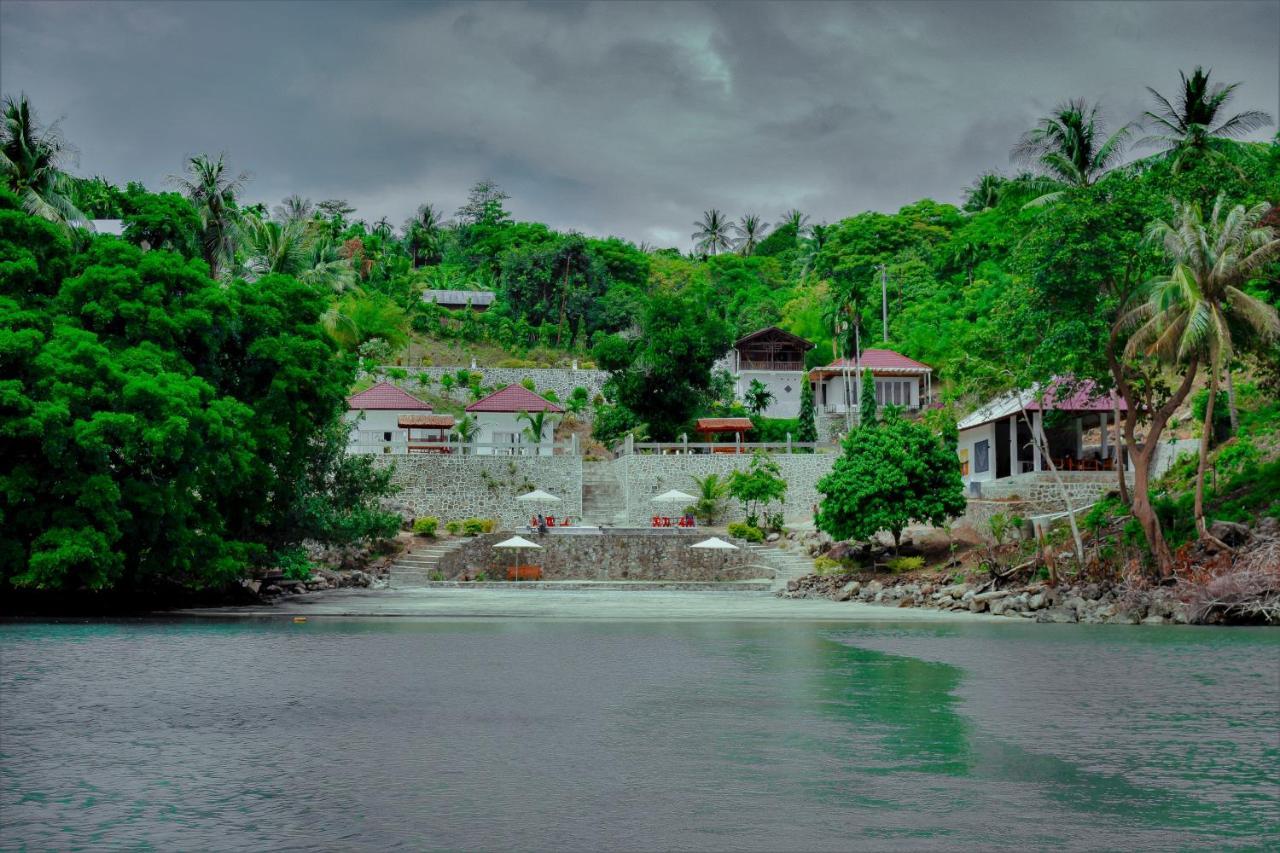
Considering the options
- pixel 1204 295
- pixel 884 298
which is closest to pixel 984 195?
pixel 884 298

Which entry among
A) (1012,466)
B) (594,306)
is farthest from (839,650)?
(594,306)

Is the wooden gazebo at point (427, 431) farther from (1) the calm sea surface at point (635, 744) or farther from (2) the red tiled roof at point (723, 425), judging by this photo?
(1) the calm sea surface at point (635, 744)

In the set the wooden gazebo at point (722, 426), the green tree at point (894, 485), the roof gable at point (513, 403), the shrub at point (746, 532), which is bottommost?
the shrub at point (746, 532)

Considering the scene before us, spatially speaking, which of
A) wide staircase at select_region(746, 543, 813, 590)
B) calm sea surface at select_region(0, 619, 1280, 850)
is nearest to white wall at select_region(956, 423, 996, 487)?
wide staircase at select_region(746, 543, 813, 590)

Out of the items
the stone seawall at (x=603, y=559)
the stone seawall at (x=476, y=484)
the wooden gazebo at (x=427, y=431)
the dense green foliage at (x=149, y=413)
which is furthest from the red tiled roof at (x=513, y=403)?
the dense green foliage at (x=149, y=413)

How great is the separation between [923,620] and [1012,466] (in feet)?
47.4

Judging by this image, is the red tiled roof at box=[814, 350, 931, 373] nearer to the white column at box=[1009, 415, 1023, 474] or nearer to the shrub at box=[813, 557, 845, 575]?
the white column at box=[1009, 415, 1023, 474]

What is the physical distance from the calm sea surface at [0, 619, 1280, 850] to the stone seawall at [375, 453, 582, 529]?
2252cm

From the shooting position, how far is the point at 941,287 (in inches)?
2596

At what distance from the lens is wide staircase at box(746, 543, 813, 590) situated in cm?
3528

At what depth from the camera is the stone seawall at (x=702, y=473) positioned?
146ft

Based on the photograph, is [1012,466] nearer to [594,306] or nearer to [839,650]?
[839,650]

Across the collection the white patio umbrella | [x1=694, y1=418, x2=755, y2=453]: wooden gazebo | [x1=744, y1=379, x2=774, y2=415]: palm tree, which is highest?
[x1=744, y1=379, x2=774, y2=415]: palm tree

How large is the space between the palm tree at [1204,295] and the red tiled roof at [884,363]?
31.7m
